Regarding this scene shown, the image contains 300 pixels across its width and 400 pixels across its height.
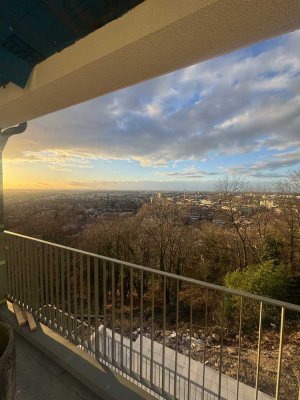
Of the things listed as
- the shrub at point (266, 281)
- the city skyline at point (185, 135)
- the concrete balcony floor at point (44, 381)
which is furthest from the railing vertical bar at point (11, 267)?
the shrub at point (266, 281)

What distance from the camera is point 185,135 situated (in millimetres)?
27641

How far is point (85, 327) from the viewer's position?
7.11 ft

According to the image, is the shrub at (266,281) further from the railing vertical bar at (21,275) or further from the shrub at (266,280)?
the railing vertical bar at (21,275)

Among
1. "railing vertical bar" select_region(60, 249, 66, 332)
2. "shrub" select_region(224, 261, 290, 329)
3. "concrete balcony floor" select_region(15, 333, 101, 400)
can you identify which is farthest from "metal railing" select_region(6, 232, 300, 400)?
"shrub" select_region(224, 261, 290, 329)

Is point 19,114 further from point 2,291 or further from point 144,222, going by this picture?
point 144,222

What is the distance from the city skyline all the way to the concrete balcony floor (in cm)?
1073

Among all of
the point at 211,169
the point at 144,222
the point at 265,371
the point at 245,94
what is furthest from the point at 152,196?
the point at 265,371

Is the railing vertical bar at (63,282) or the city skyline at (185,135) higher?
the city skyline at (185,135)

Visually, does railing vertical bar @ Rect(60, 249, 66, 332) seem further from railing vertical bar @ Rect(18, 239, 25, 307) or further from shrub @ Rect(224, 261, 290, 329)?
shrub @ Rect(224, 261, 290, 329)

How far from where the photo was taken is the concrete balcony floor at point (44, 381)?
1679 mm

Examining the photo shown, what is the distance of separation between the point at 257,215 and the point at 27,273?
15.0 meters

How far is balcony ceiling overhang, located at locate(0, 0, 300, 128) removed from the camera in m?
0.89

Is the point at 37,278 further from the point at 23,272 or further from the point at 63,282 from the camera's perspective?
the point at 63,282

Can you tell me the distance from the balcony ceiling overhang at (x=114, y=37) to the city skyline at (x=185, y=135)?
35.2 ft
